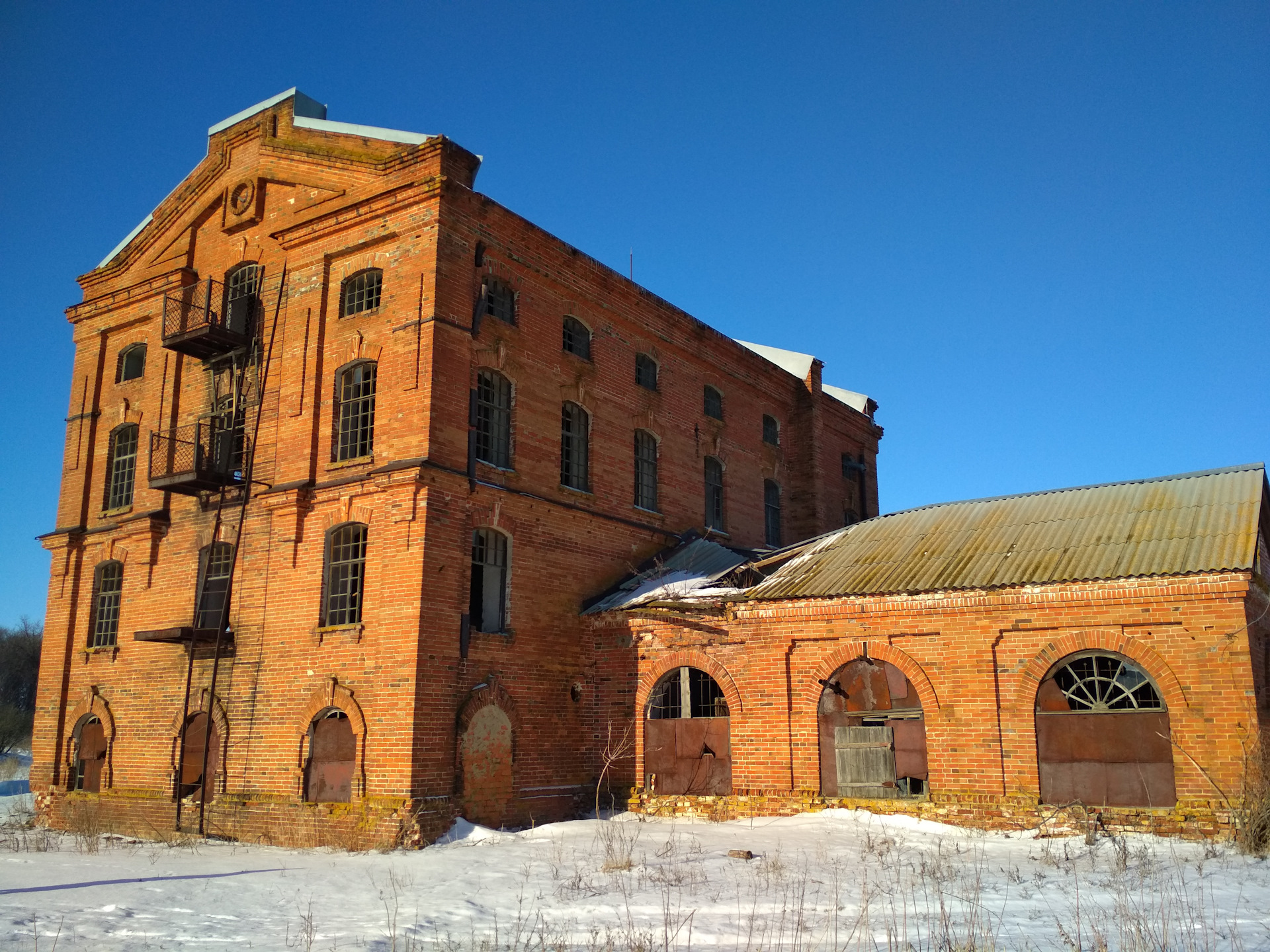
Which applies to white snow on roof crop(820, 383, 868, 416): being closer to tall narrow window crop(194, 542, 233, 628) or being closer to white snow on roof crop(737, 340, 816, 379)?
white snow on roof crop(737, 340, 816, 379)

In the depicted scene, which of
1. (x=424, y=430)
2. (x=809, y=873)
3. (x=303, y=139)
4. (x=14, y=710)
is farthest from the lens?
(x=14, y=710)

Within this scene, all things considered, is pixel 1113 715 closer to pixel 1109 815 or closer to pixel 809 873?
pixel 1109 815

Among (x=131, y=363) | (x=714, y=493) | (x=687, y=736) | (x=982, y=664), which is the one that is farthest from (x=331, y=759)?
(x=714, y=493)

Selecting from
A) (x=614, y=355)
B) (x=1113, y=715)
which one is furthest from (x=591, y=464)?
(x=1113, y=715)

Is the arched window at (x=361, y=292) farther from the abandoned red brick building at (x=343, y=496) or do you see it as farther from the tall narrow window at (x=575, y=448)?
the tall narrow window at (x=575, y=448)

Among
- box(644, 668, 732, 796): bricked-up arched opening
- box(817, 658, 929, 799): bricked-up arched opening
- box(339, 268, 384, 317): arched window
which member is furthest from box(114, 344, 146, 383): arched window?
box(817, 658, 929, 799): bricked-up arched opening

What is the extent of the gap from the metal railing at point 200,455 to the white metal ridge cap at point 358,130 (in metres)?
5.95

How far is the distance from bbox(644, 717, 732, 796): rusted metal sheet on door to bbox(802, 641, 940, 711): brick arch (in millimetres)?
1736

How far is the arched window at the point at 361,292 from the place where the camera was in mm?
18328

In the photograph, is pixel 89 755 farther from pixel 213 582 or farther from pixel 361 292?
pixel 361 292

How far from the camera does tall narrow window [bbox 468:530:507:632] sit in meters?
17.5

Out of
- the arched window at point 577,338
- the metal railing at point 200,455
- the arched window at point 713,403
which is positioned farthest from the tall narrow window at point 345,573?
the arched window at point 713,403

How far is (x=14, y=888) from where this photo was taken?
10.7 m

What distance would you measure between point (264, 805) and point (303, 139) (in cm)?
1238
